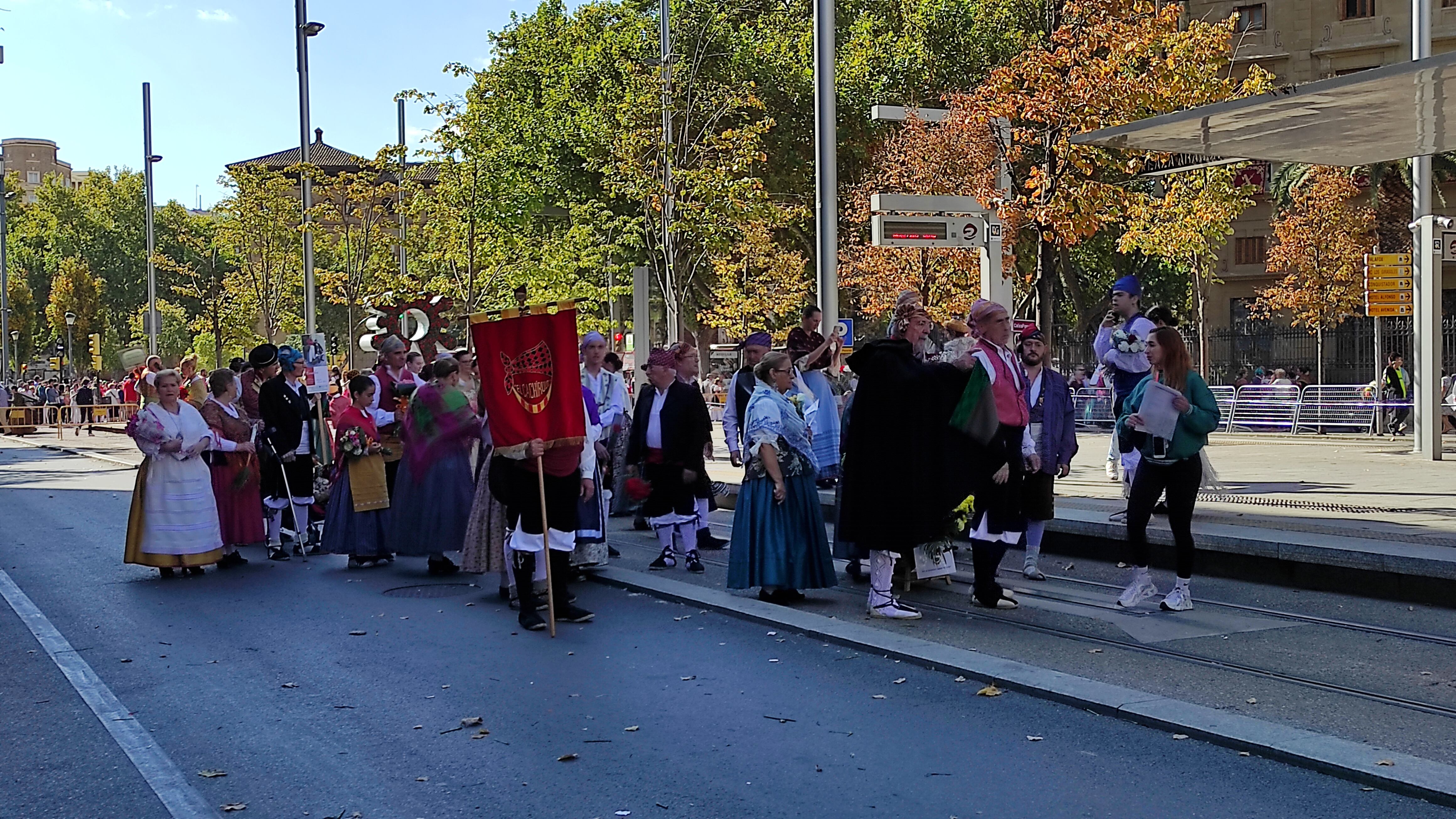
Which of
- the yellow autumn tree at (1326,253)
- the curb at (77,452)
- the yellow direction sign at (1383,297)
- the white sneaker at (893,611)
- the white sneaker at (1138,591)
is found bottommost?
the curb at (77,452)

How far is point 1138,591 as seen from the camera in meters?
8.87

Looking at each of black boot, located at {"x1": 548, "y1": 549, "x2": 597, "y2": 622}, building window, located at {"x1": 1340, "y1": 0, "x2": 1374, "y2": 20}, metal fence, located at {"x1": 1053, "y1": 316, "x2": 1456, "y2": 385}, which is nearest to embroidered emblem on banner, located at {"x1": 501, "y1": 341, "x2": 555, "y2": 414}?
black boot, located at {"x1": 548, "y1": 549, "x2": 597, "y2": 622}

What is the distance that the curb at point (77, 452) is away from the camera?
93.1 feet

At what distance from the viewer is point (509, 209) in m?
39.0

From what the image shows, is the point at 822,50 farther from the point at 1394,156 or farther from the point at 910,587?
the point at 910,587

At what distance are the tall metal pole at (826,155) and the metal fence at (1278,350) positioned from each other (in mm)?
19680

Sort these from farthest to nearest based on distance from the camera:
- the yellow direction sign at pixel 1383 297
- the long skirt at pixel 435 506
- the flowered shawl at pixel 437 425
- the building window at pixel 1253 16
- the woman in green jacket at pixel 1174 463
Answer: the building window at pixel 1253 16
the yellow direction sign at pixel 1383 297
the long skirt at pixel 435 506
the flowered shawl at pixel 437 425
the woman in green jacket at pixel 1174 463

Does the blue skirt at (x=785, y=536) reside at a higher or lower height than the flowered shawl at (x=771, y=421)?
lower

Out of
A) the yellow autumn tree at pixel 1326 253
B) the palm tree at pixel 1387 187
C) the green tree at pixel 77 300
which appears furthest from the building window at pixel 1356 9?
the green tree at pixel 77 300

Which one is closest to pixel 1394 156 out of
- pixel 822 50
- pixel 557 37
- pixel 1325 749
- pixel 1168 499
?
pixel 1168 499

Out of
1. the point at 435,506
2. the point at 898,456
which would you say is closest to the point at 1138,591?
the point at 898,456

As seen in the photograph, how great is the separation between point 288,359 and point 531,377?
5189 mm

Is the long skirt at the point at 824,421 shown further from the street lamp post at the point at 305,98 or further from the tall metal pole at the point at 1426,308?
the street lamp post at the point at 305,98

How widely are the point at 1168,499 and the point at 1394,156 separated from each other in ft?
18.5
